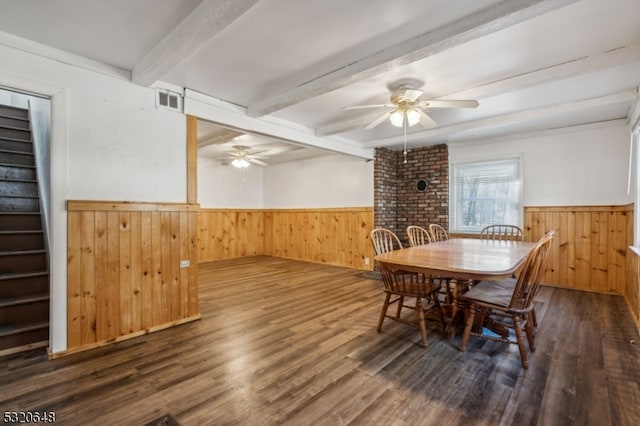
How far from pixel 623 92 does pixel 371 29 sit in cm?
291

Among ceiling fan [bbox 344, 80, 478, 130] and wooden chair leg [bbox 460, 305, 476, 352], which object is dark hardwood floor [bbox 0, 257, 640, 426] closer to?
wooden chair leg [bbox 460, 305, 476, 352]

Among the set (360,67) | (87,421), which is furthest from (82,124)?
(360,67)

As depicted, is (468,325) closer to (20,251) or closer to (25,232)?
(20,251)

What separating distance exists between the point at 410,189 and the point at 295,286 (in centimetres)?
307

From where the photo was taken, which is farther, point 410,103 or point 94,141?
point 410,103

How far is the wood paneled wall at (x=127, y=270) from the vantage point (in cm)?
240

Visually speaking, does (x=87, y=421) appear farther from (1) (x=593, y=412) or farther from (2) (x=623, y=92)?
(2) (x=623, y=92)

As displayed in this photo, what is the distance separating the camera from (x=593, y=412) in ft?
5.46

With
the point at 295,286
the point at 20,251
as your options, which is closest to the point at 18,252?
the point at 20,251

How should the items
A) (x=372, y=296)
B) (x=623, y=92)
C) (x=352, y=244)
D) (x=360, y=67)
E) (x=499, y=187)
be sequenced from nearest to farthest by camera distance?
1. (x=360, y=67)
2. (x=623, y=92)
3. (x=372, y=296)
4. (x=499, y=187)
5. (x=352, y=244)

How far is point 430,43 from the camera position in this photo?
203 cm

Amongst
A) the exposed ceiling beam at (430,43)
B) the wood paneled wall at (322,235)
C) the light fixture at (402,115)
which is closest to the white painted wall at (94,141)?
the exposed ceiling beam at (430,43)

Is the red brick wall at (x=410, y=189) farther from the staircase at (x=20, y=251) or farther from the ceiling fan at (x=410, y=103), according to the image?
the staircase at (x=20, y=251)

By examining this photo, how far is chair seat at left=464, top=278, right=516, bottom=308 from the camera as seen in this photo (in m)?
2.28
